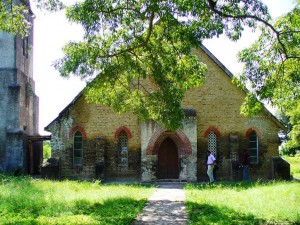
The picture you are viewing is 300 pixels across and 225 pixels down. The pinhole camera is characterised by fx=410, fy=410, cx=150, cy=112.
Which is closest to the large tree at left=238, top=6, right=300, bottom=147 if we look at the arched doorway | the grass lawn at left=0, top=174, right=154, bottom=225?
the grass lawn at left=0, top=174, right=154, bottom=225

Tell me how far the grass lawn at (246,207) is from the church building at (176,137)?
25.2 ft

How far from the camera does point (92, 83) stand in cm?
1505

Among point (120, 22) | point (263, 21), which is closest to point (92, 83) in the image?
point (120, 22)

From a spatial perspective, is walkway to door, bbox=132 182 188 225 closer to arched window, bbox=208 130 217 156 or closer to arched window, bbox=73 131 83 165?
arched window, bbox=208 130 217 156

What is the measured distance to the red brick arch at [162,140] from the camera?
23.1m

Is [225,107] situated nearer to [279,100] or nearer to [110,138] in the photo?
[110,138]

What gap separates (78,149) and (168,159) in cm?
543

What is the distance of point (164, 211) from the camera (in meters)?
12.3

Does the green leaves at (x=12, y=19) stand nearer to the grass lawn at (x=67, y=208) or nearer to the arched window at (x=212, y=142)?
the grass lawn at (x=67, y=208)

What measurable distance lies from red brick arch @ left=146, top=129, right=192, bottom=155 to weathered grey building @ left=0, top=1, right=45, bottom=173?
935cm

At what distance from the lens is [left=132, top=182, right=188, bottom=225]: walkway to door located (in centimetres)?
1077

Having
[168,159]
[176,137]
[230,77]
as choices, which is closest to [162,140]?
[176,137]

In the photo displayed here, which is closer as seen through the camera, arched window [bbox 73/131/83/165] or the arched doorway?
the arched doorway

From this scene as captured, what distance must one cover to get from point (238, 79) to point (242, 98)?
995 centimetres
